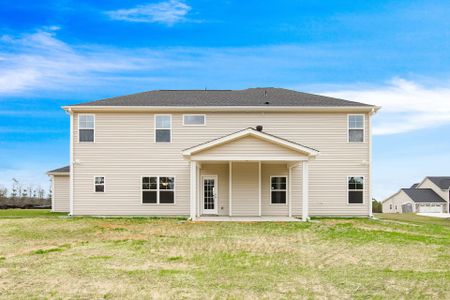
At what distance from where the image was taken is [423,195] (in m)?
55.9

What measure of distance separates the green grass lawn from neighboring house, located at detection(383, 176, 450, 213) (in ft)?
121

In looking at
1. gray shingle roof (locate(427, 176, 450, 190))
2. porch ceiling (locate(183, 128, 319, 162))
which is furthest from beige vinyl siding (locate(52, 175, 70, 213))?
gray shingle roof (locate(427, 176, 450, 190))

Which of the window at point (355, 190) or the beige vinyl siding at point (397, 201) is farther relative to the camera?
the beige vinyl siding at point (397, 201)

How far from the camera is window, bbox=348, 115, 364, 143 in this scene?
1023 inches

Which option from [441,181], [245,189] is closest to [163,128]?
[245,189]

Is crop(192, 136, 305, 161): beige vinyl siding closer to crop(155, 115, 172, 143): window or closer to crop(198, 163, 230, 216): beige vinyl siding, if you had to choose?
crop(198, 163, 230, 216): beige vinyl siding

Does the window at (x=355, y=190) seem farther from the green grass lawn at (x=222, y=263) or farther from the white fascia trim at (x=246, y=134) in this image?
the green grass lawn at (x=222, y=263)

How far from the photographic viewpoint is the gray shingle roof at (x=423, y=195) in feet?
180

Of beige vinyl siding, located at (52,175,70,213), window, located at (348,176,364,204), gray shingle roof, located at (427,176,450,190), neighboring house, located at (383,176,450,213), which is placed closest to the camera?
window, located at (348,176,364,204)

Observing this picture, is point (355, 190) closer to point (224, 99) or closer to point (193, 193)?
point (224, 99)

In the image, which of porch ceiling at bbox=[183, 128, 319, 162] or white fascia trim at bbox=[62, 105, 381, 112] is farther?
white fascia trim at bbox=[62, 105, 381, 112]

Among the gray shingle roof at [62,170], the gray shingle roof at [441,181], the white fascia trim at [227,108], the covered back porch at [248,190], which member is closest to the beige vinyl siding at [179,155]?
the white fascia trim at [227,108]

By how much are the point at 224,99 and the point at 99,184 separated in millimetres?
8160

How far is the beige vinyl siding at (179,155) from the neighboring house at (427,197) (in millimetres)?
31971
